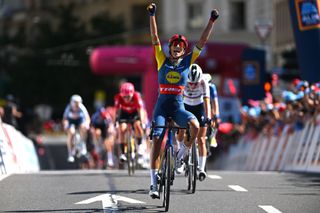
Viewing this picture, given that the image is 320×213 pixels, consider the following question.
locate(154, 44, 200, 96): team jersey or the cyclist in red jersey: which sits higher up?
locate(154, 44, 200, 96): team jersey

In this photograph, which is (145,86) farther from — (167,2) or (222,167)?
(167,2)

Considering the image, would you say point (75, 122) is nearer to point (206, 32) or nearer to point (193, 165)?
point (193, 165)

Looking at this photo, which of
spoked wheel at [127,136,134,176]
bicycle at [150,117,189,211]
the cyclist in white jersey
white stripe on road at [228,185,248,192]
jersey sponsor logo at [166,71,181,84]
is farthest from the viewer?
spoked wheel at [127,136,134,176]

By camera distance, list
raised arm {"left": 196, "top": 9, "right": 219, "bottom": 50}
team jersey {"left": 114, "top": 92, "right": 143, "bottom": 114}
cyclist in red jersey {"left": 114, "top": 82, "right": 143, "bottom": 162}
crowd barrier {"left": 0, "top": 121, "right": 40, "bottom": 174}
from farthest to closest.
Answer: crowd barrier {"left": 0, "top": 121, "right": 40, "bottom": 174} → team jersey {"left": 114, "top": 92, "right": 143, "bottom": 114} → cyclist in red jersey {"left": 114, "top": 82, "right": 143, "bottom": 162} → raised arm {"left": 196, "top": 9, "right": 219, "bottom": 50}

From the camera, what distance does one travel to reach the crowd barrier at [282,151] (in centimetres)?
2384

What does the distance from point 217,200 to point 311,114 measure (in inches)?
397

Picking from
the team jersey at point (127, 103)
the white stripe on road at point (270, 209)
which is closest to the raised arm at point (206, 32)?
the white stripe on road at point (270, 209)

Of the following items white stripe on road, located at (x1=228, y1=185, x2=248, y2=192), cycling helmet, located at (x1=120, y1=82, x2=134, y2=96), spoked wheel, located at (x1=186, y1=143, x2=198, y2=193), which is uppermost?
cycling helmet, located at (x1=120, y1=82, x2=134, y2=96)

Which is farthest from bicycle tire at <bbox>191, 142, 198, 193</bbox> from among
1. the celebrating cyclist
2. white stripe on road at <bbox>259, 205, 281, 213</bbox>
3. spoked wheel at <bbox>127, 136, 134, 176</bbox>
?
the celebrating cyclist

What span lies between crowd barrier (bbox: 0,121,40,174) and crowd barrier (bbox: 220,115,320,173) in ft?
17.9

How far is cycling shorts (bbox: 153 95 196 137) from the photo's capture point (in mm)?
14492

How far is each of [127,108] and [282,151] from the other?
20.2ft

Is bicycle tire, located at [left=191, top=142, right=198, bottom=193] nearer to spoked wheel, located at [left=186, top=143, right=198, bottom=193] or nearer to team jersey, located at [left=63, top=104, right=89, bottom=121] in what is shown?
spoked wheel, located at [left=186, top=143, right=198, bottom=193]

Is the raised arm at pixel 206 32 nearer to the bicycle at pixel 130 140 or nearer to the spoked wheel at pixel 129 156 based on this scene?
the spoked wheel at pixel 129 156
